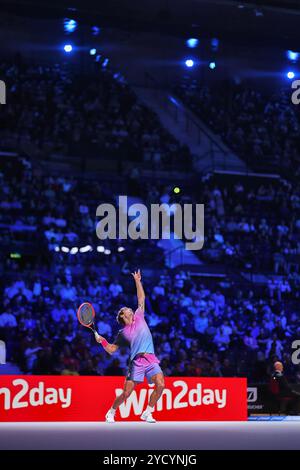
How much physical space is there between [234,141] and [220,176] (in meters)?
2.04

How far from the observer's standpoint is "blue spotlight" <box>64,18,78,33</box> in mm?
27594

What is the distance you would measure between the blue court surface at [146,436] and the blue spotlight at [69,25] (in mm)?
17068

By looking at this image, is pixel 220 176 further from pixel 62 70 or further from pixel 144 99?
pixel 62 70

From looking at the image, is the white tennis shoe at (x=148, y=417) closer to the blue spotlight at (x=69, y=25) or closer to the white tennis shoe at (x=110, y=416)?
the white tennis shoe at (x=110, y=416)

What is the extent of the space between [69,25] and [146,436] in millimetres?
19741

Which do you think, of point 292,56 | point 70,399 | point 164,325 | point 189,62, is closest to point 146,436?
point 70,399

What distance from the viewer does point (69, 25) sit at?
1095 inches

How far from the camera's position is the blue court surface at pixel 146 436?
9.04 meters

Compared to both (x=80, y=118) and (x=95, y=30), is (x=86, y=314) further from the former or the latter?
(x=95, y=30)

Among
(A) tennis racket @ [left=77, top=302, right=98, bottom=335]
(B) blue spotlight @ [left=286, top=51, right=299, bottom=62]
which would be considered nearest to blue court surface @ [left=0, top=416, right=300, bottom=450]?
(A) tennis racket @ [left=77, top=302, right=98, bottom=335]

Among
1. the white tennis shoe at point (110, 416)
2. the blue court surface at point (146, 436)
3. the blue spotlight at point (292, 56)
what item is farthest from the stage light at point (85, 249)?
the blue spotlight at point (292, 56)

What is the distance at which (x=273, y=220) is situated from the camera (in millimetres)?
26172
